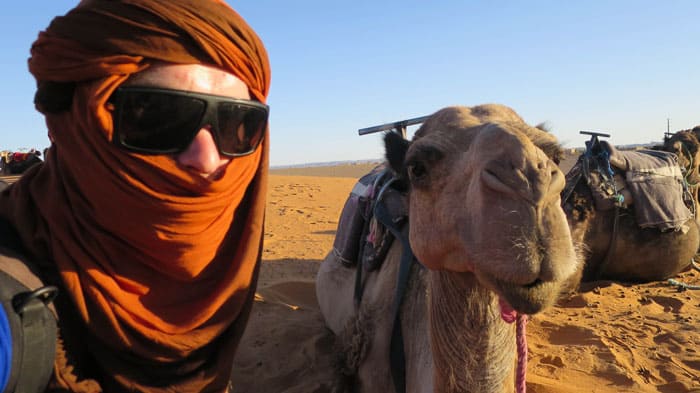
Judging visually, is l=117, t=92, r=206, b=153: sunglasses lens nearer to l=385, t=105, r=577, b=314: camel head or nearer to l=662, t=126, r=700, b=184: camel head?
l=385, t=105, r=577, b=314: camel head

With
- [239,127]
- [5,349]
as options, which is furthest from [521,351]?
[5,349]

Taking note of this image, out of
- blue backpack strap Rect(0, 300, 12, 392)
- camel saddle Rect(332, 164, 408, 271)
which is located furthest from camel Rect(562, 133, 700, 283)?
blue backpack strap Rect(0, 300, 12, 392)

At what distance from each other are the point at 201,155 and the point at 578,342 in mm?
3825

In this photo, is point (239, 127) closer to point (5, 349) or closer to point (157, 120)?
point (157, 120)

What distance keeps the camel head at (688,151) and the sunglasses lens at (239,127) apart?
721cm

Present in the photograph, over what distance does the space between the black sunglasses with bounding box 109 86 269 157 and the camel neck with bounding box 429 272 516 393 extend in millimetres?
1110

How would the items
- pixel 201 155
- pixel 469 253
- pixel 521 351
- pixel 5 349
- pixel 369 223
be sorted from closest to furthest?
pixel 5 349, pixel 469 253, pixel 201 155, pixel 521 351, pixel 369 223

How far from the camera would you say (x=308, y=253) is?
852 cm

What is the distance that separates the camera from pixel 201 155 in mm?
1759

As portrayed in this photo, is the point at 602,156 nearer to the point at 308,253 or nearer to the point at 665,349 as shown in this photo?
the point at 665,349

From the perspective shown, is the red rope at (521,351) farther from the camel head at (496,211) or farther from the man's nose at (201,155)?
the man's nose at (201,155)

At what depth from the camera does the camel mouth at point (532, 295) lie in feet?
4.78

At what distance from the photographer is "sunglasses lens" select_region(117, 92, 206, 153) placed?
1642mm

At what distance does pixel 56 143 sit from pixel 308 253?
6.96 m
